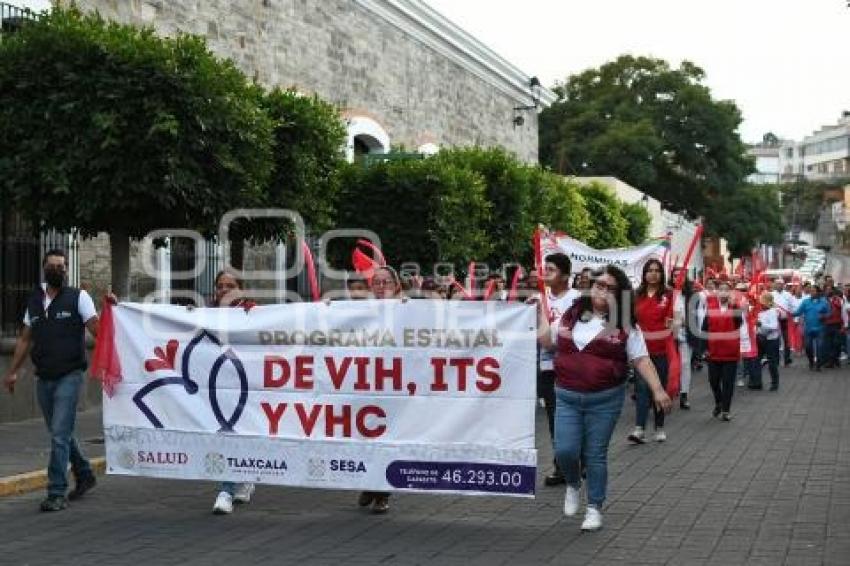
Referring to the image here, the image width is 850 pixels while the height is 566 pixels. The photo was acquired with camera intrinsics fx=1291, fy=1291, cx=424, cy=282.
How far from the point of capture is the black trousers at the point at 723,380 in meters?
15.4

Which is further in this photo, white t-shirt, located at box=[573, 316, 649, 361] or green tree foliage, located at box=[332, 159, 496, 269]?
green tree foliage, located at box=[332, 159, 496, 269]

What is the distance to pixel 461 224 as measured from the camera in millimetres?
20719

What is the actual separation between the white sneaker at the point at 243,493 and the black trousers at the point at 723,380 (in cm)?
757

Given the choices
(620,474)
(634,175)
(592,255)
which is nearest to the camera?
(620,474)

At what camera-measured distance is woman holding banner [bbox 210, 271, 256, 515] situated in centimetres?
895

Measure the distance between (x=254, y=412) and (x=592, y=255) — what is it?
27.3ft

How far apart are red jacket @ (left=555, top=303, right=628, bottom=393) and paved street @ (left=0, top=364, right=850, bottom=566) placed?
95 cm

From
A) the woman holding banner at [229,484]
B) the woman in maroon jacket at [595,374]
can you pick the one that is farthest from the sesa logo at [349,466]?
the woman in maroon jacket at [595,374]

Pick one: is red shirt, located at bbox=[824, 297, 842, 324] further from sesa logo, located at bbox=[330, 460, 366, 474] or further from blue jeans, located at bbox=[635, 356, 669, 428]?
sesa logo, located at bbox=[330, 460, 366, 474]

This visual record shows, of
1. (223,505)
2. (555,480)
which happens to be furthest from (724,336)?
(223,505)

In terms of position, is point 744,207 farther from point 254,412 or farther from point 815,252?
point 254,412

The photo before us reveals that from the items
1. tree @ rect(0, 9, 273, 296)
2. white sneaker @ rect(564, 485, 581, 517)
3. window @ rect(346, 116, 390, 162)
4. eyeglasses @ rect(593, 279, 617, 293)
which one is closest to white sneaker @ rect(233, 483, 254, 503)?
white sneaker @ rect(564, 485, 581, 517)

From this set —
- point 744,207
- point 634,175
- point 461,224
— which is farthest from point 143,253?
point 744,207

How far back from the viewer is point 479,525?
338 inches
